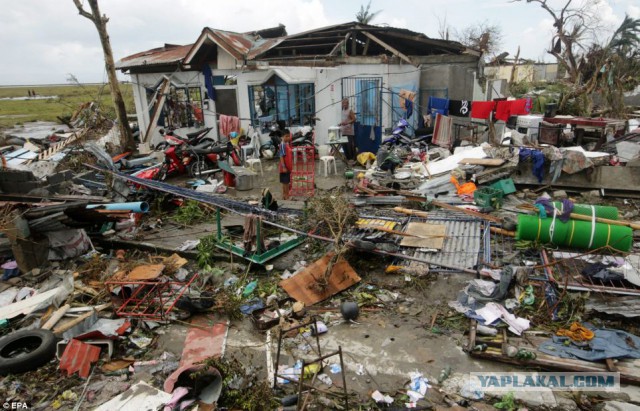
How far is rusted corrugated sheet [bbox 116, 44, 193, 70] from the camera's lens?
627 inches

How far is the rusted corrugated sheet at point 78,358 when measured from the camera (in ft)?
15.4

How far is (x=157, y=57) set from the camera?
17109 mm

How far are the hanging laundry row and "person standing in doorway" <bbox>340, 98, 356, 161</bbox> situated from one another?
3.14 m

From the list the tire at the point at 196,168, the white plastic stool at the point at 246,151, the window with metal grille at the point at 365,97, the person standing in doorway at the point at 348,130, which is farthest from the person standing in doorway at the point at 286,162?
the window with metal grille at the point at 365,97

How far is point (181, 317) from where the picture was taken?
5.71 meters

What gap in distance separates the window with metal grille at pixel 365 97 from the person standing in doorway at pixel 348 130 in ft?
0.80

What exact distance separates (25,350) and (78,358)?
1.04 meters

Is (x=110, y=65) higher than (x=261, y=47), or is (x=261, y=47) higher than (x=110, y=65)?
(x=261, y=47)

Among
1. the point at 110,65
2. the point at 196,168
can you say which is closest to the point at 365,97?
the point at 196,168

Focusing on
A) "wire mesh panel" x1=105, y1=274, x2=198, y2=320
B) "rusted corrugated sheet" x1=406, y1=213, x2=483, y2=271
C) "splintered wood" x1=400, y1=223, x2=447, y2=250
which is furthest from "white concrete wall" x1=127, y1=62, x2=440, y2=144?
"wire mesh panel" x1=105, y1=274, x2=198, y2=320

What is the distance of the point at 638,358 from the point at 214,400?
14.9 ft

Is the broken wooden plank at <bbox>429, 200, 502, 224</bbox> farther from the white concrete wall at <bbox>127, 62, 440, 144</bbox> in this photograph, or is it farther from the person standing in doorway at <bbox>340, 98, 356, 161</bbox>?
the white concrete wall at <bbox>127, 62, 440, 144</bbox>

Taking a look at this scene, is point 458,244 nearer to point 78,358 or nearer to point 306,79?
point 78,358

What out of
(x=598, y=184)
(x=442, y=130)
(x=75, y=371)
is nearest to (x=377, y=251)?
(x=75, y=371)
